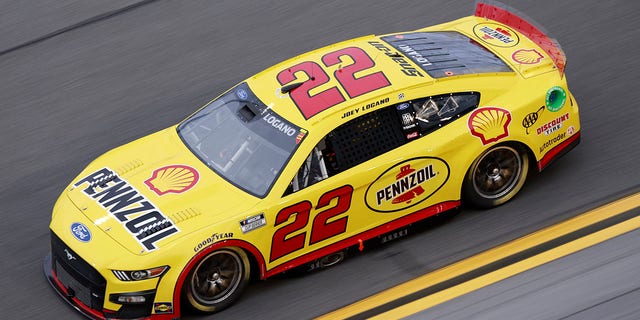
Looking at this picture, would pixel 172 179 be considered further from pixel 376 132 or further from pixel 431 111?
pixel 431 111

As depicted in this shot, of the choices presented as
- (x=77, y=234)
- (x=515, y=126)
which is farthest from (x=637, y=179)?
(x=77, y=234)

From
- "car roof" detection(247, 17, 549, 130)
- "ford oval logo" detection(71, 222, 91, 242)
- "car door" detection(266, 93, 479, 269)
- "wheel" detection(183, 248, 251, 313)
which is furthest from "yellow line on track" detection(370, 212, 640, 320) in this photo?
"ford oval logo" detection(71, 222, 91, 242)

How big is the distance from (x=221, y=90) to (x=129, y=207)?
10.4ft

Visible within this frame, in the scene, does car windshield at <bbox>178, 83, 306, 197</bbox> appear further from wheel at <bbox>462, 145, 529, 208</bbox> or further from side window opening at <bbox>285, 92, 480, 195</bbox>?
wheel at <bbox>462, 145, 529, 208</bbox>

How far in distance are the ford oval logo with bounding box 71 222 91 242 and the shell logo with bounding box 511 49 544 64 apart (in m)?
3.96

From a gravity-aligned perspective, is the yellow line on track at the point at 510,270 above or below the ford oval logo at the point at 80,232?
below

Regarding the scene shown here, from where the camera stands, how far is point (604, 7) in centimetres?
1164

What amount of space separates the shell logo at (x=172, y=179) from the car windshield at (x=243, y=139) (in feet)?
0.58

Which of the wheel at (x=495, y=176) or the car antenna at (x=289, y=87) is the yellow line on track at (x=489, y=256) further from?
the car antenna at (x=289, y=87)

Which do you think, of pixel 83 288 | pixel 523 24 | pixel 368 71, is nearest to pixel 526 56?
pixel 523 24

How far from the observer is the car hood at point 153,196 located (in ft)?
25.2

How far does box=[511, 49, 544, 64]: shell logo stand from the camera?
908 cm

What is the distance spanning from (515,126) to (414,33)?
1408mm

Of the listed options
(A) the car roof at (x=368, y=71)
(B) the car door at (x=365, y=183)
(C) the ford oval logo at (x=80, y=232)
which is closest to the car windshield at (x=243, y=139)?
(A) the car roof at (x=368, y=71)
